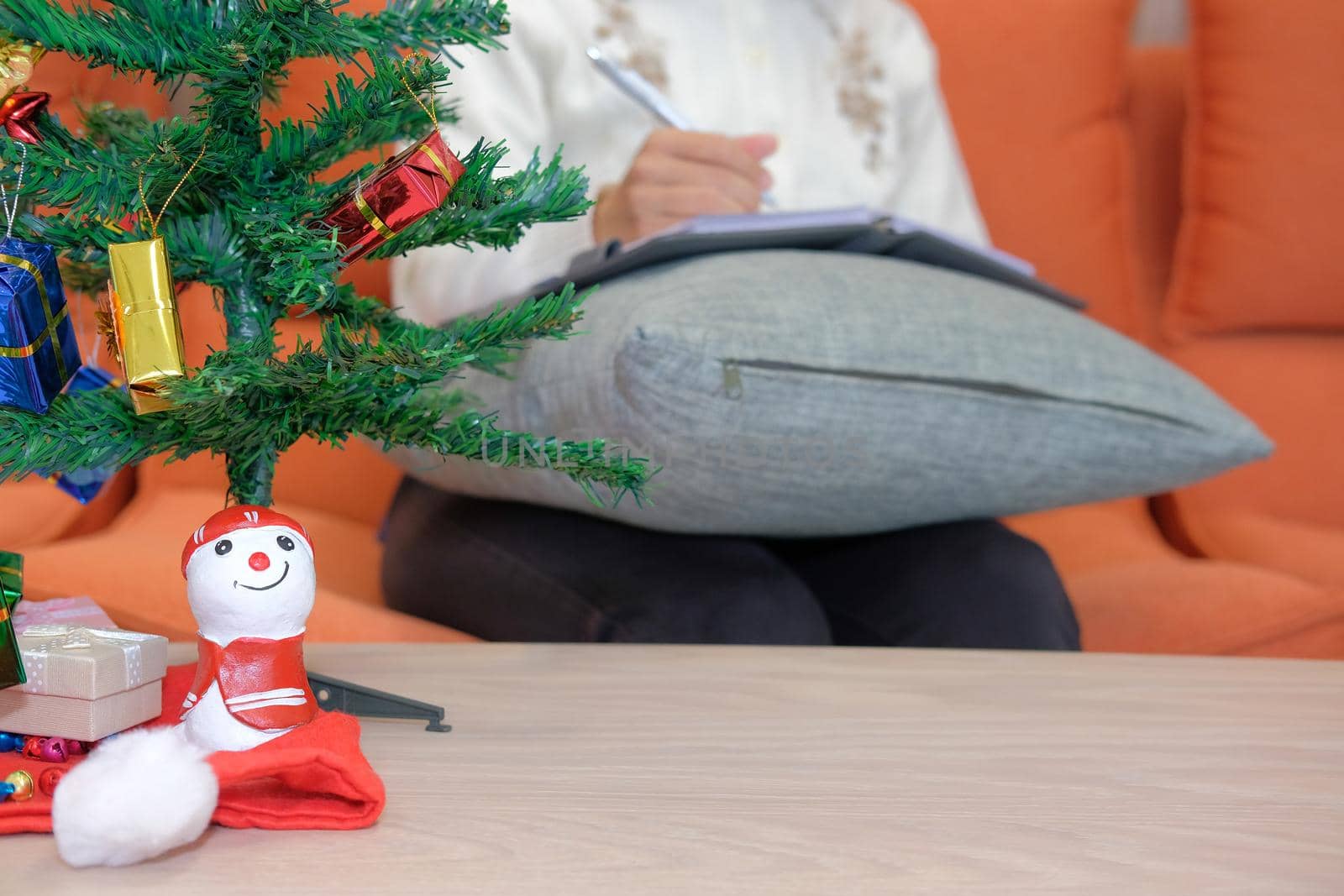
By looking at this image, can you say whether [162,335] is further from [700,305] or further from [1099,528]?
[1099,528]

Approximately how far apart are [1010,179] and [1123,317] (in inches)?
7.7

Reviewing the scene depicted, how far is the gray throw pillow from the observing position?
21.7 inches

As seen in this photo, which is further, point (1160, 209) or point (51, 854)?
point (1160, 209)

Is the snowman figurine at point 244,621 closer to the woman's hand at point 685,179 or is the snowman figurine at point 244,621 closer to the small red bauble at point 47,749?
the small red bauble at point 47,749

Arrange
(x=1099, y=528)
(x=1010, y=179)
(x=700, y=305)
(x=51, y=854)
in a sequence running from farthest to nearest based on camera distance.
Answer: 1. (x=1010, y=179)
2. (x=1099, y=528)
3. (x=700, y=305)
4. (x=51, y=854)

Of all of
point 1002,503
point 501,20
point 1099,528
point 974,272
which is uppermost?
point 501,20

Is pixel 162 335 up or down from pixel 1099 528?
up

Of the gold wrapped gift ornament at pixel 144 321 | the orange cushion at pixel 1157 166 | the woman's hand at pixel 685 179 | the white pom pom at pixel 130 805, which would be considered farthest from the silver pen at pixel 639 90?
the orange cushion at pixel 1157 166

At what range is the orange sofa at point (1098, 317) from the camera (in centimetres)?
83

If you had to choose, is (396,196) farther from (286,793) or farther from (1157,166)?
(1157,166)

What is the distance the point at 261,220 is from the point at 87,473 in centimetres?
18

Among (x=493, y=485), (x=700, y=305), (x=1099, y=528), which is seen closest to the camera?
(x=700, y=305)

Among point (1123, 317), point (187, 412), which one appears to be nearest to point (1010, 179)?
point (1123, 317)

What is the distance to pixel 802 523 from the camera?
2.12 feet
